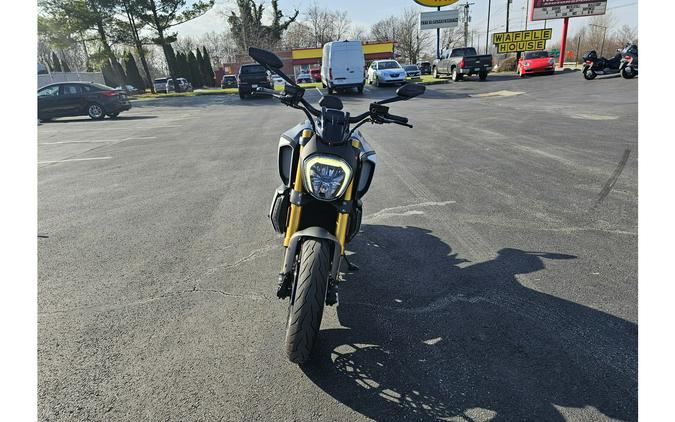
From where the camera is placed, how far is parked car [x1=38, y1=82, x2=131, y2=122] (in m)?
15.5

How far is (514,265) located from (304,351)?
226 centimetres

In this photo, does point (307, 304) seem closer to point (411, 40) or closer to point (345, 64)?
point (345, 64)

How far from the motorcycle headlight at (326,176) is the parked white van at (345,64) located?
2006 cm

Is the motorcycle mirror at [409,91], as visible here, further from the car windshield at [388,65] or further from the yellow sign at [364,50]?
the yellow sign at [364,50]

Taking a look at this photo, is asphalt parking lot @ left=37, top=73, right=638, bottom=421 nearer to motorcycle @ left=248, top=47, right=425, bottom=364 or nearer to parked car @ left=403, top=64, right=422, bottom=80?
motorcycle @ left=248, top=47, right=425, bottom=364

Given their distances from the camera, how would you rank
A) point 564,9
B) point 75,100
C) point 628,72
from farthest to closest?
point 564,9, point 628,72, point 75,100

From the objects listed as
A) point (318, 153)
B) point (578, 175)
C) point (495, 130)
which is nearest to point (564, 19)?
point (495, 130)

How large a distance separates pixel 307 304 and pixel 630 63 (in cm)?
A: 2388

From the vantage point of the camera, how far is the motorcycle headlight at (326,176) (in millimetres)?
2361

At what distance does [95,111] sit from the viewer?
16.0m

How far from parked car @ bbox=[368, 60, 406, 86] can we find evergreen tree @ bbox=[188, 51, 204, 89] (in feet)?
105

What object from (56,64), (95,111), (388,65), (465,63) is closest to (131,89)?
(56,64)

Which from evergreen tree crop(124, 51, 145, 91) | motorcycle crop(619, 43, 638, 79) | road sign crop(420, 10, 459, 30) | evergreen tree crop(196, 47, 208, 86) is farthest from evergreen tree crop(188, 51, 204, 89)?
motorcycle crop(619, 43, 638, 79)

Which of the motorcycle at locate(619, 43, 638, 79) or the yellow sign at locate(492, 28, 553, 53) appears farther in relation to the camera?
the yellow sign at locate(492, 28, 553, 53)
